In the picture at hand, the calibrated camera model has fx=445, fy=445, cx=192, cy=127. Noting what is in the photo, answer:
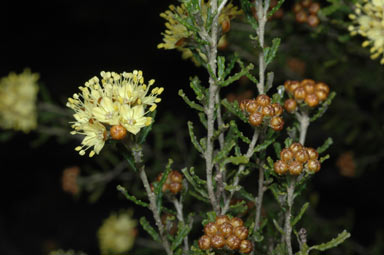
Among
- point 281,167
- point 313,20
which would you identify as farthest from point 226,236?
point 313,20

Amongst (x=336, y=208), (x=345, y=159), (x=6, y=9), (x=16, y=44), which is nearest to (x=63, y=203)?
(x=16, y=44)

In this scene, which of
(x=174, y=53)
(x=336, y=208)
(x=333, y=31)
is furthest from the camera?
(x=174, y=53)

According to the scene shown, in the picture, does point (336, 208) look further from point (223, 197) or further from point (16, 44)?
point (16, 44)

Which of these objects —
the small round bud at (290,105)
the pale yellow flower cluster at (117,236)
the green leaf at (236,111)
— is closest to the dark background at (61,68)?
the pale yellow flower cluster at (117,236)

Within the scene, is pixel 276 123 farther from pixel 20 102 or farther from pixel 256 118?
pixel 20 102

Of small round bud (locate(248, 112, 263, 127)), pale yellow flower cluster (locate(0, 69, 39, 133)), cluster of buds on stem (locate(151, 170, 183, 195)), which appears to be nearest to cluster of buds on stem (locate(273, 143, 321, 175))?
small round bud (locate(248, 112, 263, 127))

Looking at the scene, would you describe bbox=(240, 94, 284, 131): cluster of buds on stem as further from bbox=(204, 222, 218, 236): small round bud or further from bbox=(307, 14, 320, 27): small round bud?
bbox=(307, 14, 320, 27): small round bud
